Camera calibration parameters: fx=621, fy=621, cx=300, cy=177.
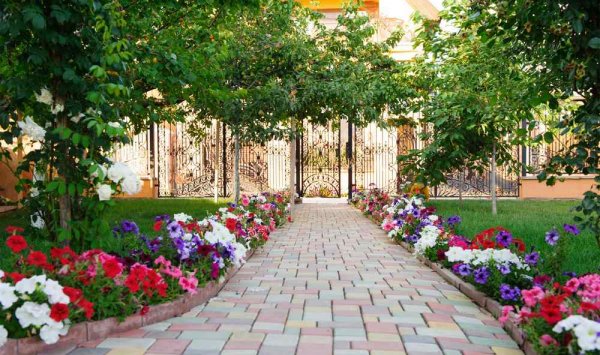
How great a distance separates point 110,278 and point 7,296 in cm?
75

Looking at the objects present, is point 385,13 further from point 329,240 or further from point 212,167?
point 329,240

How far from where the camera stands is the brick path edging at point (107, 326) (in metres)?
3.42

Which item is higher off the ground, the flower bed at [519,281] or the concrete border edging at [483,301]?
the flower bed at [519,281]

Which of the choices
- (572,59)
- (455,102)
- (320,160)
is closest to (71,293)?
(572,59)

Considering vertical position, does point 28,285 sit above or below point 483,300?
above

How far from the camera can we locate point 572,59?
14.3 feet

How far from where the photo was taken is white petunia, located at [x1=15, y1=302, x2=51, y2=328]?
11.0ft

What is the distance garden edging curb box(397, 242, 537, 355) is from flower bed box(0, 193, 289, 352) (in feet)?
6.70

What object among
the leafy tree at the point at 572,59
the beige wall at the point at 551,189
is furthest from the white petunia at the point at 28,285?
the beige wall at the point at 551,189

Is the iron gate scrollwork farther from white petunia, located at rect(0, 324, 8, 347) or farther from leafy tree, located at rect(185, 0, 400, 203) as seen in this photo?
white petunia, located at rect(0, 324, 8, 347)

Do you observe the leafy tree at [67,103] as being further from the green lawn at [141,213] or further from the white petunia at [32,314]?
the green lawn at [141,213]

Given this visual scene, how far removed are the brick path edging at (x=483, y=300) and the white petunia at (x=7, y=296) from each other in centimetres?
286

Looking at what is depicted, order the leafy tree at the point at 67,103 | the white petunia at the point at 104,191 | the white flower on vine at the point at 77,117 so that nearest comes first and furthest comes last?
1. the leafy tree at the point at 67,103
2. the white petunia at the point at 104,191
3. the white flower on vine at the point at 77,117

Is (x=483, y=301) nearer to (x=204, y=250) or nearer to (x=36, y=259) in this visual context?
(x=204, y=250)
